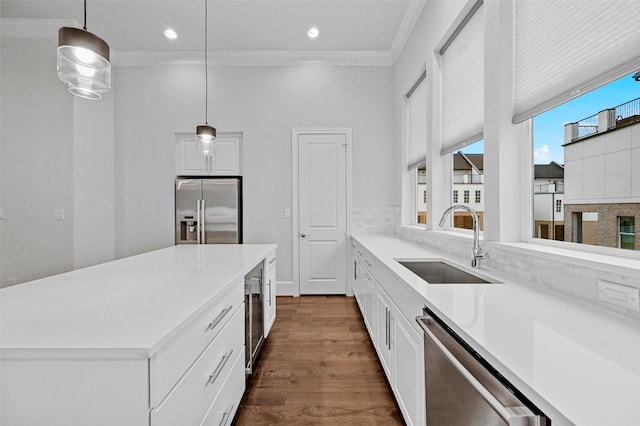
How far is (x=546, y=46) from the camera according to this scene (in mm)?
1519

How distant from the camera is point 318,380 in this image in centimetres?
218

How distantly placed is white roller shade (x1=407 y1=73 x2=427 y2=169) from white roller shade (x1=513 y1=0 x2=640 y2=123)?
5.22ft

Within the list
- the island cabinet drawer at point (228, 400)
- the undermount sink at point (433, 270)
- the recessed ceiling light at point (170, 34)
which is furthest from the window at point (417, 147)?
the recessed ceiling light at point (170, 34)

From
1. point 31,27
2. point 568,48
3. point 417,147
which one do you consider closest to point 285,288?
point 417,147

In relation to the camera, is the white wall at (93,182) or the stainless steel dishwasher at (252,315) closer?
the stainless steel dishwasher at (252,315)

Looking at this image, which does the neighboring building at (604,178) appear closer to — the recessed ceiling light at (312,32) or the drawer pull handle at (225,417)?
the drawer pull handle at (225,417)

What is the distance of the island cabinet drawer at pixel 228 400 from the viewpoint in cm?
130

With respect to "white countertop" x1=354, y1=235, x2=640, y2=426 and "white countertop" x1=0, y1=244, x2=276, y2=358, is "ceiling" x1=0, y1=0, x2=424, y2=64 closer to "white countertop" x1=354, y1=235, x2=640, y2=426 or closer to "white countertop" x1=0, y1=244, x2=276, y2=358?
"white countertop" x1=0, y1=244, x2=276, y2=358

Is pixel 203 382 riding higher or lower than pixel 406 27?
lower

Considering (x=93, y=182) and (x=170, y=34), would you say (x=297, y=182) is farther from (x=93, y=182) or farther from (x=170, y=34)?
(x=93, y=182)

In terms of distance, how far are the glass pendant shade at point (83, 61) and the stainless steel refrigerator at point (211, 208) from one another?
2.92 m

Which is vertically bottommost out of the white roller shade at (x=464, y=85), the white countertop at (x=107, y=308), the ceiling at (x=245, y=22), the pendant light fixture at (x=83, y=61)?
the white countertop at (x=107, y=308)

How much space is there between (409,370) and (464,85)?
2125 mm

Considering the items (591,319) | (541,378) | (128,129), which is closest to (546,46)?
(591,319)
